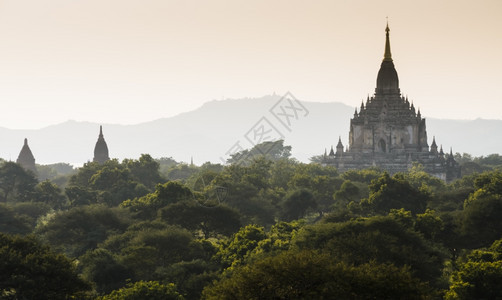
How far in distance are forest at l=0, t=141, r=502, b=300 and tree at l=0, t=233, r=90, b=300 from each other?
53 mm

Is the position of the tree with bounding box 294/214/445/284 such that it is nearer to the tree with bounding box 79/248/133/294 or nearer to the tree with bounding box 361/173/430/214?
the tree with bounding box 79/248/133/294

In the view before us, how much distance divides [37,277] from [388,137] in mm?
91405

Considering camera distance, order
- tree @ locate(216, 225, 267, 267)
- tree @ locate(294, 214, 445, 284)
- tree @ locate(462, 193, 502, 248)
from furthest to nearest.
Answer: tree @ locate(462, 193, 502, 248) < tree @ locate(216, 225, 267, 267) < tree @ locate(294, 214, 445, 284)

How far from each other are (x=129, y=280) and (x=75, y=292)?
5.57 metres

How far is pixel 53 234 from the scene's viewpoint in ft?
217

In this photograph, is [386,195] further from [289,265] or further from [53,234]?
[289,265]

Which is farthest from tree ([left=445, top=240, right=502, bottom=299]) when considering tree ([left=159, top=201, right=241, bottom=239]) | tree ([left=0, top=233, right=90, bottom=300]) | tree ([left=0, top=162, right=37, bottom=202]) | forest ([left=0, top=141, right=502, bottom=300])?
tree ([left=0, top=162, right=37, bottom=202])

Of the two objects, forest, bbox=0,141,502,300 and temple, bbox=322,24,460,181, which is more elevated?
temple, bbox=322,24,460,181

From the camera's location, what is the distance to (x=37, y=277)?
42.8 m

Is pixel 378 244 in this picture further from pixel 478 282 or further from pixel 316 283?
pixel 316 283

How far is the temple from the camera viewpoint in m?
127

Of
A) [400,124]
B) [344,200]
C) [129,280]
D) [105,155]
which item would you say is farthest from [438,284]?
[105,155]

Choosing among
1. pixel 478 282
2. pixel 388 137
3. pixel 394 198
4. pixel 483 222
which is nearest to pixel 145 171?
pixel 388 137

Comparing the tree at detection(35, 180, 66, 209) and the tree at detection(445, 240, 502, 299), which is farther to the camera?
the tree at detection(35, 180, 66, 209)
